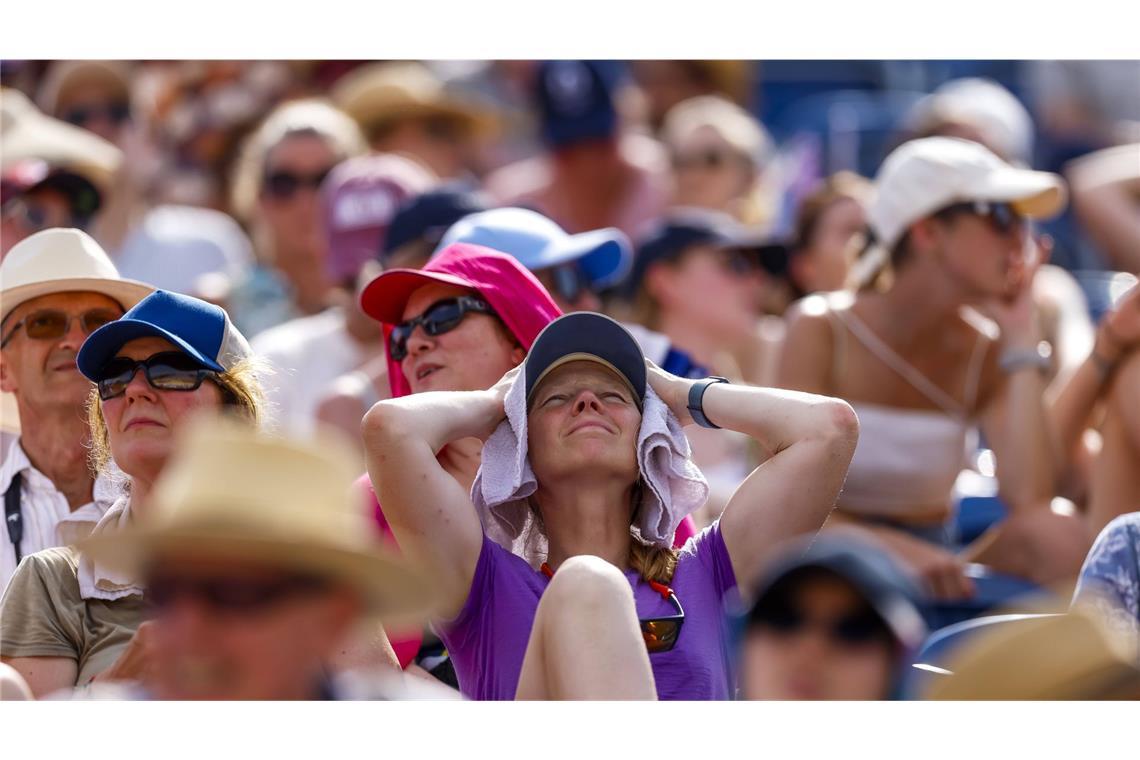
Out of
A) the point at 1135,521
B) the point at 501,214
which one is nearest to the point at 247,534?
the point at 1135,521

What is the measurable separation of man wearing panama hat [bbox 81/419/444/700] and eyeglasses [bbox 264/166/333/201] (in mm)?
4727

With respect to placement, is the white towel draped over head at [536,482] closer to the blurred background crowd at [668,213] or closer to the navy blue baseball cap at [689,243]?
the blurred background crowd at [668,213]

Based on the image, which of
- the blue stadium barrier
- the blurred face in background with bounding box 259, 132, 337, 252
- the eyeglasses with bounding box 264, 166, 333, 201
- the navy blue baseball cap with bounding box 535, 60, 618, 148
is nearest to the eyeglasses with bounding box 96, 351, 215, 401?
the blue stadium barrier

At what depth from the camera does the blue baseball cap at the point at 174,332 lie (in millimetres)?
3746

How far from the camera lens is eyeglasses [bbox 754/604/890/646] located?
2.89m

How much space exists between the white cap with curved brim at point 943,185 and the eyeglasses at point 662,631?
266 cm

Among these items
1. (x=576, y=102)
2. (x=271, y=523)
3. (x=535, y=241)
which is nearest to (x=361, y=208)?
(x=576, y=102)

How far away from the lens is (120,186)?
7.47 m

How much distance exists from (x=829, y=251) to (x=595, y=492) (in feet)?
12.5

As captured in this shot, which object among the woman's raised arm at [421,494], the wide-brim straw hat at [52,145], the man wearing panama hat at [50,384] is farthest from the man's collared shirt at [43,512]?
the wide-brim straw hat at [52,145]

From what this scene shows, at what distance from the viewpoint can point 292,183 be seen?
24.1ft

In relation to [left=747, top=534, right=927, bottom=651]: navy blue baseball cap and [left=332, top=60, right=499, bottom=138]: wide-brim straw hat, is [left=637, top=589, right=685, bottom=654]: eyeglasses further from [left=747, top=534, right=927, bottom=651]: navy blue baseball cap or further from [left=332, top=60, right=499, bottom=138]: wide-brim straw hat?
[left=332, top=60, right=499, bottom=138]: wide-brim straw hat

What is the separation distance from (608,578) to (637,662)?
0.51 ft
